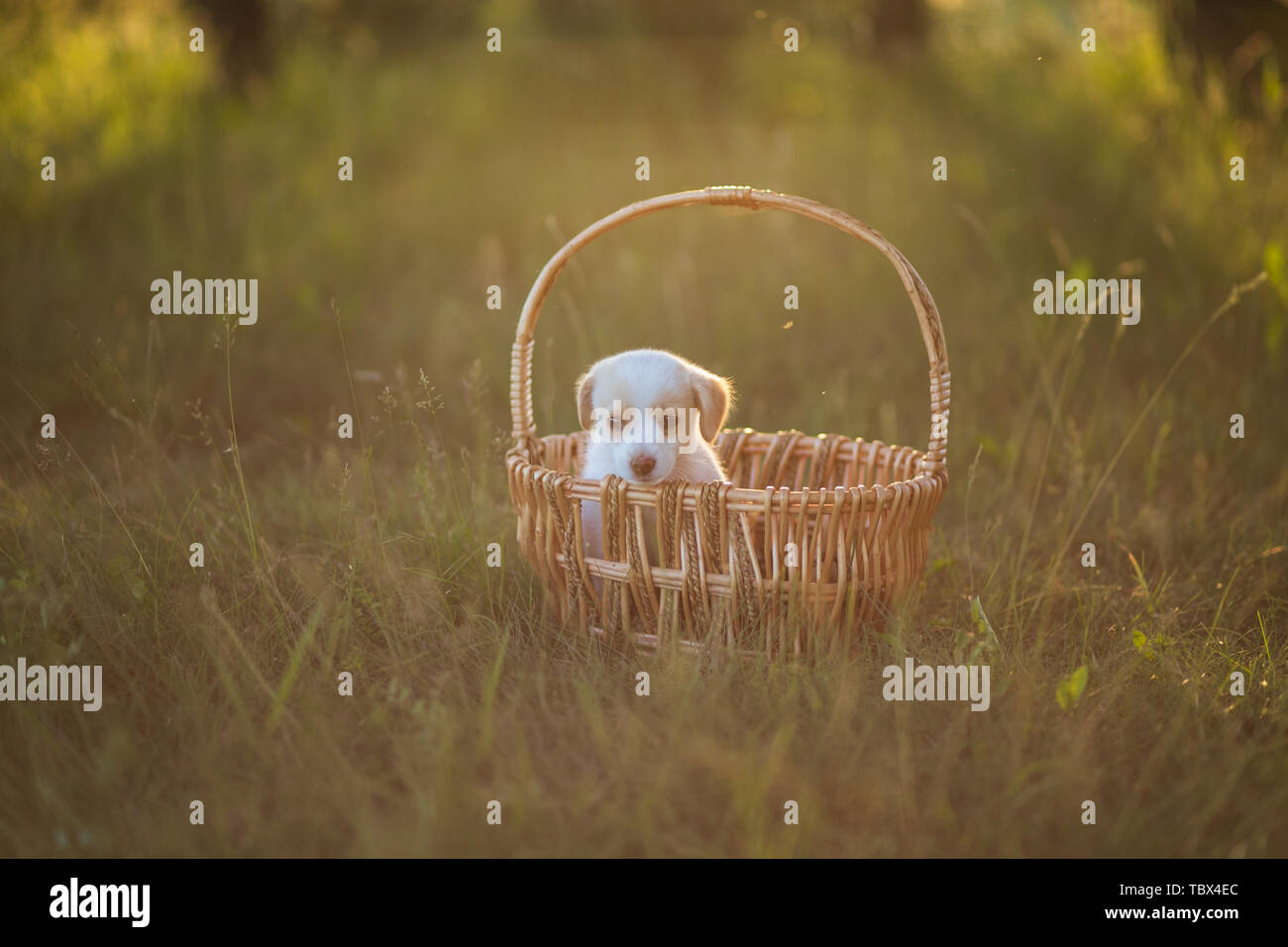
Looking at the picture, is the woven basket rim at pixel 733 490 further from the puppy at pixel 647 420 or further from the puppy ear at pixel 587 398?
the puppy ear at pixel 587 398

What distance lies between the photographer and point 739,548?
281 centimetres

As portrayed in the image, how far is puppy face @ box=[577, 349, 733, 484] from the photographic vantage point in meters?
3.03

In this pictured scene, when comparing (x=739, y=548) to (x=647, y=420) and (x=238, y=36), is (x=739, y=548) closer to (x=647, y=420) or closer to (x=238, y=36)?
(x=647, y=420)

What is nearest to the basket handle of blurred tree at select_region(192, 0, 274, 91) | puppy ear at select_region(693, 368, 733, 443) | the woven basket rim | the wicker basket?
the wicker basket

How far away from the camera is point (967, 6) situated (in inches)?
375

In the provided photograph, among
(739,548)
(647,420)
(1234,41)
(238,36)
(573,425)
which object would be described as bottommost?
(739,548)

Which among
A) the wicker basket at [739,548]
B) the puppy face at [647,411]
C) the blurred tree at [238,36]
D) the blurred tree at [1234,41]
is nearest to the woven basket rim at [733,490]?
the wicker basket at [739,548]

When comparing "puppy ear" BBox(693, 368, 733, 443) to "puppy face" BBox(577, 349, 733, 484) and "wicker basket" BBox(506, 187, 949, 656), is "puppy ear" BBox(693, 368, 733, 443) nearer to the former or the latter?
"puppy face" BBox(577, 349, 733, 484)

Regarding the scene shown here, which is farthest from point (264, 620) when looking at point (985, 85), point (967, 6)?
point (967, 6)

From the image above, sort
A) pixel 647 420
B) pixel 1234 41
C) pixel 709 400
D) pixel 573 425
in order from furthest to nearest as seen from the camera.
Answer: pixel 1234 41 < pixel 573 425 < pixel 709 400 < pixel 647 420

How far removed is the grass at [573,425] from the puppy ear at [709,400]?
763mm

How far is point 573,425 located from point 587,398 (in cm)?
131

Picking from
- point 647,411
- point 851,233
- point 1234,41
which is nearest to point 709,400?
point 647,411
